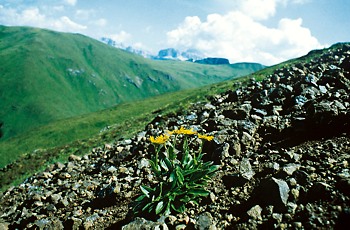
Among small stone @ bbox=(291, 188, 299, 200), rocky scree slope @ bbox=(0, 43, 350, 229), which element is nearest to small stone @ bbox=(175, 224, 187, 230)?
rocky scree slope @ bbox=(0, 43, 350, 229)

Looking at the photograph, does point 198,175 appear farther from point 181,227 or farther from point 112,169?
point 112,169

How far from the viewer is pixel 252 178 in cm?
633

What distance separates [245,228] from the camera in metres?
4.80

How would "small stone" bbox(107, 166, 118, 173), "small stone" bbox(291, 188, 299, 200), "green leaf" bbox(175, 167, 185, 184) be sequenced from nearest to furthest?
"small stone" bbox(291, 188, 299, 200) < "green leaf" bbox(175, 167, 185, 184) < "small stone" bbox(107, 166, 118, 173)

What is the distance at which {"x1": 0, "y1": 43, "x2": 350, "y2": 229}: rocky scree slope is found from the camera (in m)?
4.84

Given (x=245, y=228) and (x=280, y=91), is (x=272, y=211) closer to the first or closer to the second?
(x=245, y=228)

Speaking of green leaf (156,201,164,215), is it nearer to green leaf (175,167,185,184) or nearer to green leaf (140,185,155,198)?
green leaf (140,185,155,198)

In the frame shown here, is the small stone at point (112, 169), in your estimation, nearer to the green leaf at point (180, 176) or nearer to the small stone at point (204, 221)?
the green leaf at point (180, 176)

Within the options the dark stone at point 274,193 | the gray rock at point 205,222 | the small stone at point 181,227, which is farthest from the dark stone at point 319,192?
the small stone at point 181,227

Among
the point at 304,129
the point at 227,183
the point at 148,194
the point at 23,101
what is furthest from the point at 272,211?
the point at 23,101

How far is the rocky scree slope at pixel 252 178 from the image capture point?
4.84m

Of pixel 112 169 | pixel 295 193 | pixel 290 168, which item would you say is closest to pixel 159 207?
pixel 295 193

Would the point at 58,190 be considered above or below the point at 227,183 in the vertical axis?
below

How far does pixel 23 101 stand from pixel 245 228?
219m
